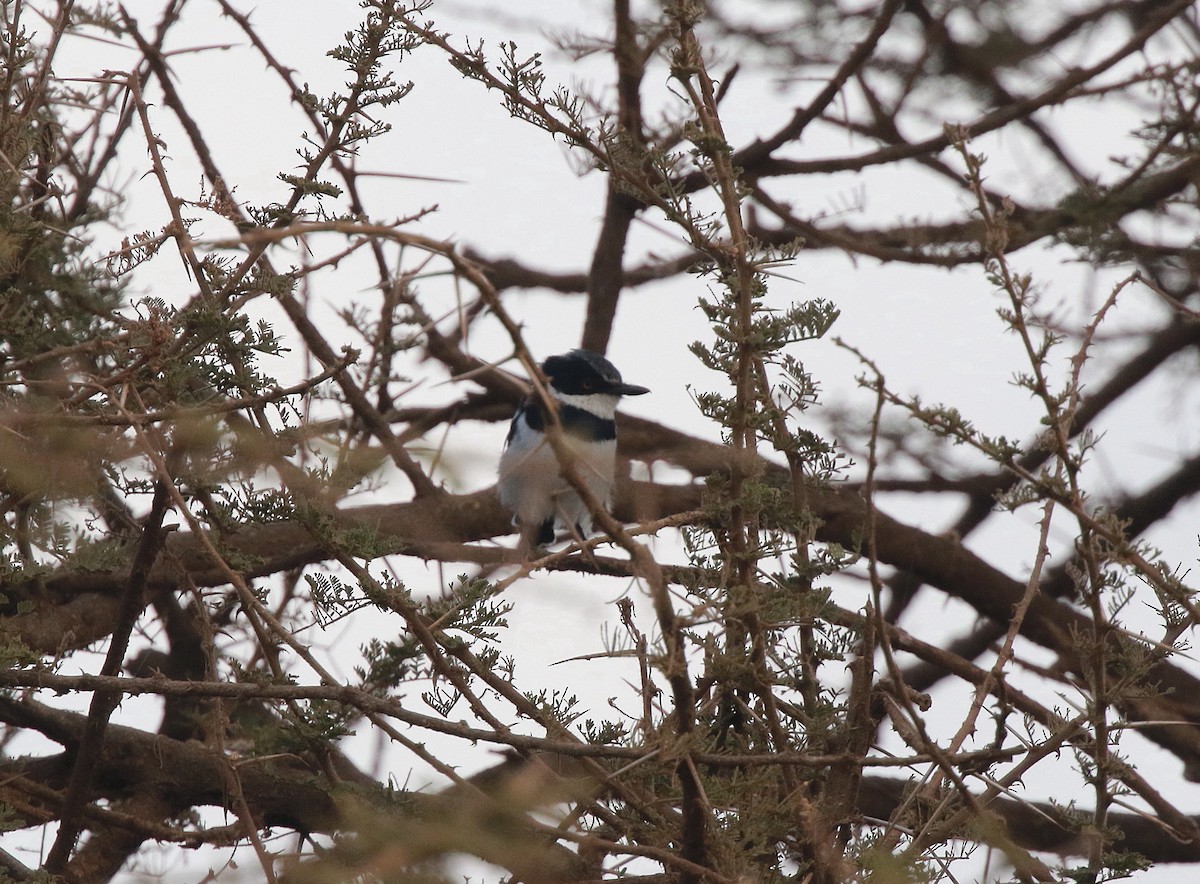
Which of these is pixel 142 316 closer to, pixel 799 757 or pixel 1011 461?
pixel 799 757

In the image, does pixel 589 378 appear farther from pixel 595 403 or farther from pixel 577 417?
pixel 577 417

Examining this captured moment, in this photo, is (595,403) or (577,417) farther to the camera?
(595,403)

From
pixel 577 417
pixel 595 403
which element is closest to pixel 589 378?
pixel 595 403

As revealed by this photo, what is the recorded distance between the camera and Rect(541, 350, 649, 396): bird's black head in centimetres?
524

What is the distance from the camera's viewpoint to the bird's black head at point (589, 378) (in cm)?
524

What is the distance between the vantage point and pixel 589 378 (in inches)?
207

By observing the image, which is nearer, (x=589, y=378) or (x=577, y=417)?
(x=577, y=417)

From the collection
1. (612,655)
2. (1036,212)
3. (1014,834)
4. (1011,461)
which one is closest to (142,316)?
(612,655)

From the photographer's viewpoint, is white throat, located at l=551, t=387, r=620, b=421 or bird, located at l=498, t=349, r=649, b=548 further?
white throat, located at l=551, t=387, r=620, b=421

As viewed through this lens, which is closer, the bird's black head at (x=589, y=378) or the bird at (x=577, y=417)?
the bird at (x=577, y=417)

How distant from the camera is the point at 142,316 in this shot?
245 cm

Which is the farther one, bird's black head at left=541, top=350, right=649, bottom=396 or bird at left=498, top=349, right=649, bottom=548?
bird's black head at left=541, top=350, right=649, bottom=396

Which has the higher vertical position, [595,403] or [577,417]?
[595,403]

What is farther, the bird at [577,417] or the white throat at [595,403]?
the white throat at [595,403]
